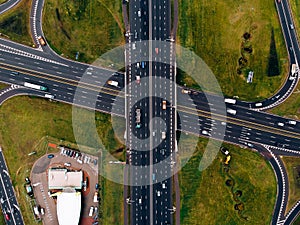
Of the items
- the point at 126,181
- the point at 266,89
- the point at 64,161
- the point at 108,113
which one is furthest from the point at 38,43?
the point at 266,89

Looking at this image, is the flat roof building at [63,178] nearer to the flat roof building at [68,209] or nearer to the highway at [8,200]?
the flat roof building at [68,209]

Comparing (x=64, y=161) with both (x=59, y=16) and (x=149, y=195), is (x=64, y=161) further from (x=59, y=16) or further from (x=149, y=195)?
(x=59, y=16)

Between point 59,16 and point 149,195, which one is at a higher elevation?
point 59,16

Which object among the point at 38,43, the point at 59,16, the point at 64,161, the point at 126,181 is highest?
the point at 59,16

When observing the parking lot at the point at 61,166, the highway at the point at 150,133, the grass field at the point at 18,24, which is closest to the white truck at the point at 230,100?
the highway at the point at 150,133

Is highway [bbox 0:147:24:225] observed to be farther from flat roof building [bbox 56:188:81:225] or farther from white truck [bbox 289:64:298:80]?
white truck [bbox 289:64:298:80]

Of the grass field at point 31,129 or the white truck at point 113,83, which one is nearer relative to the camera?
the white truck at point 113,83
